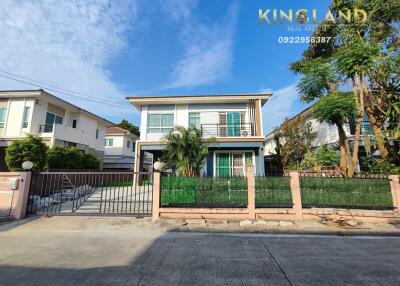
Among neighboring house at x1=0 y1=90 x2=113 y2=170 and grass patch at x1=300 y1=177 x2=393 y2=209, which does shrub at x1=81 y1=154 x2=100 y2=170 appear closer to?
neighboring house at x1=0 y1=90 x2=113 y2=170

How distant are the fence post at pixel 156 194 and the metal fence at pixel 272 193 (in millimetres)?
3669

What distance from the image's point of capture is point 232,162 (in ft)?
48.7

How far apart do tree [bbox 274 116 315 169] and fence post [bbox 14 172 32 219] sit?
1625cm

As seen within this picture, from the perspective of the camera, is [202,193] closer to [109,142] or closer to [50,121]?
[50,121]

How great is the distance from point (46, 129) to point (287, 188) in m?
18.3

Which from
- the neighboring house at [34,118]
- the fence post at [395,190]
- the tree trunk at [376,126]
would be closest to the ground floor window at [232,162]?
the tree trunk at [376,126]

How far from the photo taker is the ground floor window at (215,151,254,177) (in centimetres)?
1470

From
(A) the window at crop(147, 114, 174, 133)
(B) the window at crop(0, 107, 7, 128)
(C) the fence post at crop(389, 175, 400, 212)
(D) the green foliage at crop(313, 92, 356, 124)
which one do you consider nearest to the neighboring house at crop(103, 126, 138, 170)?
(B) the window at crop(0, 107, 7, 128)

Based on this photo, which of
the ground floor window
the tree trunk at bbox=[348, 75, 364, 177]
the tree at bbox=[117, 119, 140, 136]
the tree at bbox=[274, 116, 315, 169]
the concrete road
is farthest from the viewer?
the tree at bbox=[117, 119, 140, 136]

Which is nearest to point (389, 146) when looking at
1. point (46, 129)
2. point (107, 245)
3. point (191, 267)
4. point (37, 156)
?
point (191, 267)

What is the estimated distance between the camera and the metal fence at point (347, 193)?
7629 millimetres

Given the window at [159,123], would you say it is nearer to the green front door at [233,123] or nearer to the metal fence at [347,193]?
the green front door at [233,123]

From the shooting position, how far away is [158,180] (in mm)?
7758

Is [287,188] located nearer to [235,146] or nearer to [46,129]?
[235,146]
